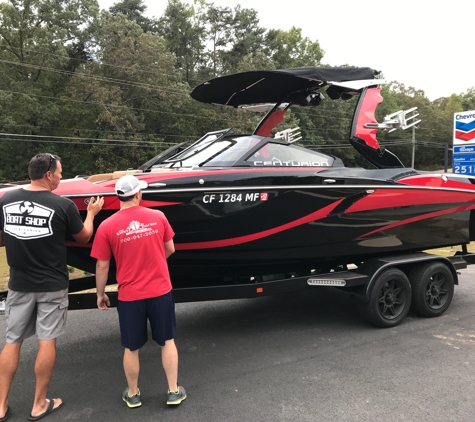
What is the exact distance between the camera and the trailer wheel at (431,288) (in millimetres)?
4992

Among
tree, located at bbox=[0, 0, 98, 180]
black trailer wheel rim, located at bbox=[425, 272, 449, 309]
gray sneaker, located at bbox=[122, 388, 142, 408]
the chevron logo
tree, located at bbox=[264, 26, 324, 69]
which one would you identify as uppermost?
tree, located at bbox=[264, 26, 324, 69]

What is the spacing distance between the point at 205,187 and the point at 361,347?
2.15 m

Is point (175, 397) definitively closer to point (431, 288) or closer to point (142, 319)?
point (142, 319)

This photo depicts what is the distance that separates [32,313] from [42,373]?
427mm

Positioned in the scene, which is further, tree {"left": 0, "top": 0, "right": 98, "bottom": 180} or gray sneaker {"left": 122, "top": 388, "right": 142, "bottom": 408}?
tree {"left": 0, "top": 0, "right": 98, "bottom": 180}

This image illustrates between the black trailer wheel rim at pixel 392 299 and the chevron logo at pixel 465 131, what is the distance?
815 centimetres

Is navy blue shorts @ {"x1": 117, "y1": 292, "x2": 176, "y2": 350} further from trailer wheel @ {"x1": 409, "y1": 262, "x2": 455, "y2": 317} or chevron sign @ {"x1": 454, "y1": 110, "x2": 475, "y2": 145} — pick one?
chevron sign @ {"x1": 454, "y1": 110, "x2": 475, "y2": 145}

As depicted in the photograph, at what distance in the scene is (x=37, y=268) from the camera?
3.08 m

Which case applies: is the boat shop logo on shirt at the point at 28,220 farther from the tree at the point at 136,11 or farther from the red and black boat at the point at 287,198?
the tree at the point at 136,11

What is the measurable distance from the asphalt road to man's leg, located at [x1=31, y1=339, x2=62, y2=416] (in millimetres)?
114

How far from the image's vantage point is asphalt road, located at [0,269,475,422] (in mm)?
3072

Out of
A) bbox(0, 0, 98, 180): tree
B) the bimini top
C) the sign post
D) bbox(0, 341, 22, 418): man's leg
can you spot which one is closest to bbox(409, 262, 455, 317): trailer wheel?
the bimini top

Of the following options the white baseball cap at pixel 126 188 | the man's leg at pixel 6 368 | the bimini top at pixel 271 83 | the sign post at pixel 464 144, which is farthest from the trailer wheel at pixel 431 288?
the sign post at pixel 464 144

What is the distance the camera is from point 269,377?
11.8ft
